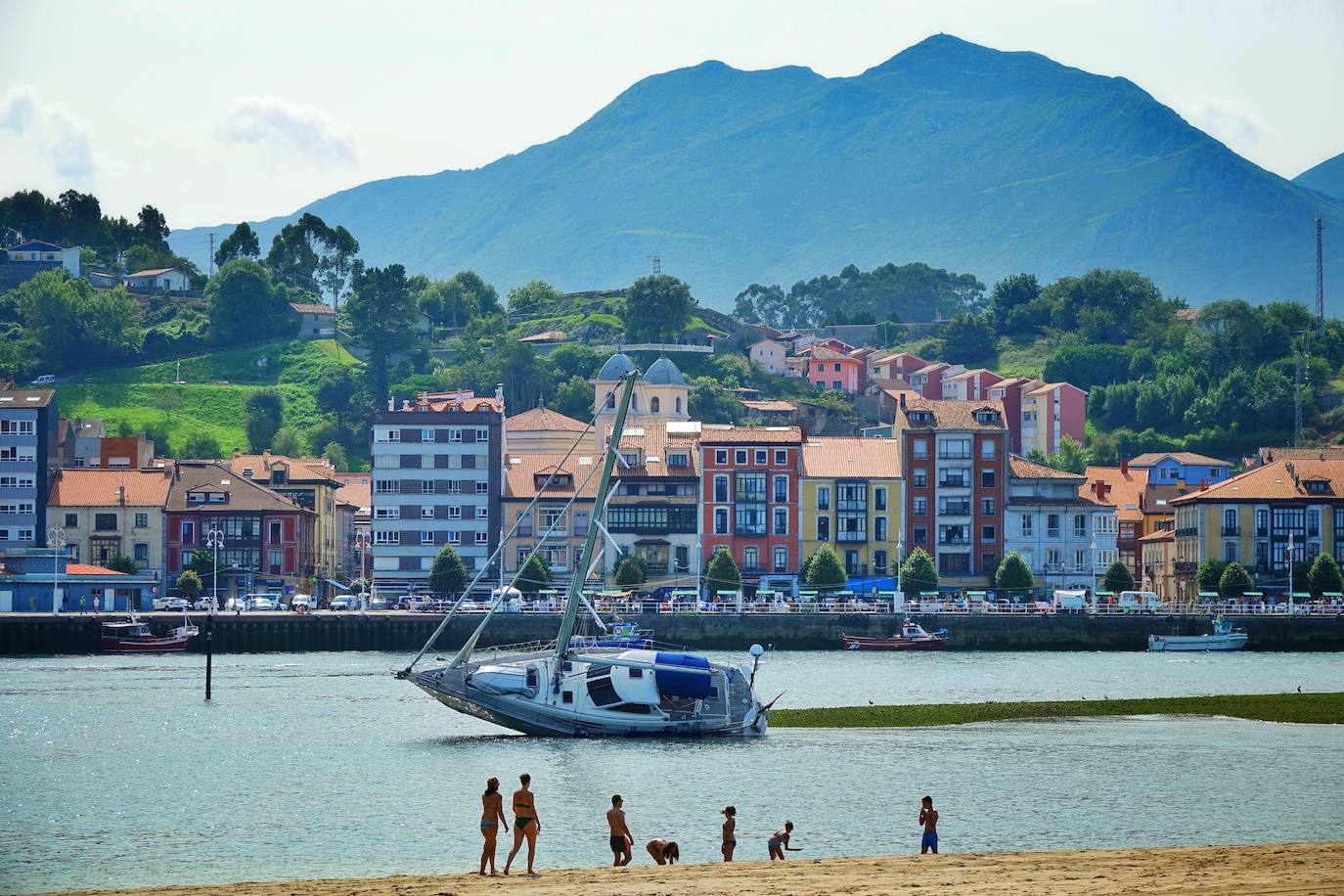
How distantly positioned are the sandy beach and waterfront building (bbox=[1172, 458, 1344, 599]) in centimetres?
10137

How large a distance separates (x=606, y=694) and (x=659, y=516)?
238 feet

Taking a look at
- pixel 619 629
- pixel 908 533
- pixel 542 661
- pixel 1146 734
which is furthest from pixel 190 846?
pixel 908 533

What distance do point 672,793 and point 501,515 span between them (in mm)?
90859

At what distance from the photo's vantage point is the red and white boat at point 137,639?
118562 mm

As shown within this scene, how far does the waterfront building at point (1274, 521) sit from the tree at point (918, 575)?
19101mm

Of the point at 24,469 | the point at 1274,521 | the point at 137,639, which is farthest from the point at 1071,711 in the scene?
the point at 24,469

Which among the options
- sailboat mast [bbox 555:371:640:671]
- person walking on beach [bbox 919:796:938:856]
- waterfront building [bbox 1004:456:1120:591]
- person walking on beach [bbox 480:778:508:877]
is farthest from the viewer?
waterfront building [bbox 1004:456:1120:591]

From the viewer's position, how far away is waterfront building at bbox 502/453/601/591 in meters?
142

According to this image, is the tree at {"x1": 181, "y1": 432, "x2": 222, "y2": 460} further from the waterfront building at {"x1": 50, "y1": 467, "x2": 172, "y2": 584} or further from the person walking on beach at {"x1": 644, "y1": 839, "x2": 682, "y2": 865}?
the person walking on beach at {"x1": 644, "y1": 839, "x2": 682, "y2": 865}

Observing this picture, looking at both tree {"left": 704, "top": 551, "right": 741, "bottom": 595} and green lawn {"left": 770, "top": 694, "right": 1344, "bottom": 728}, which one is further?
tree {"left": 704, "top": 551, "right": 741, "bottom": 595}

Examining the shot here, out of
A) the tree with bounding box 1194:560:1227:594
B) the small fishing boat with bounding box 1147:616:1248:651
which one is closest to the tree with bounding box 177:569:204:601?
the small fishing boat with bounding box 1147:616:1248:651

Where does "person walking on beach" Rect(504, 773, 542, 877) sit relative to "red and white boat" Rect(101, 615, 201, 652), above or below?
below

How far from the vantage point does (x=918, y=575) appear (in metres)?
136

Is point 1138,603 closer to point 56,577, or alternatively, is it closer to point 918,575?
point 918,575
